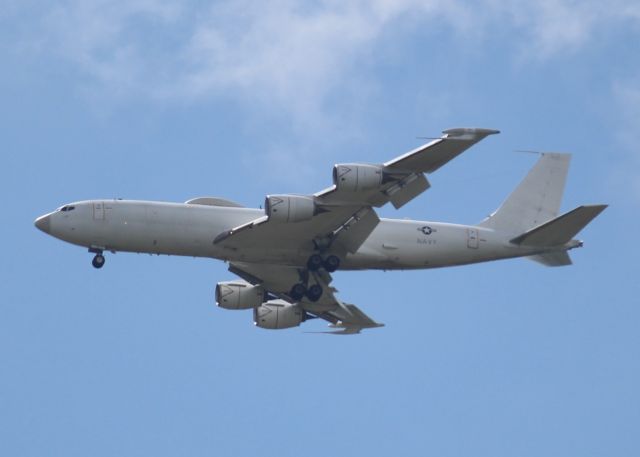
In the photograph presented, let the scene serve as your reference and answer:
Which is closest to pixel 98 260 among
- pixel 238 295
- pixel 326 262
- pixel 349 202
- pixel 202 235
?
pixel 202 235

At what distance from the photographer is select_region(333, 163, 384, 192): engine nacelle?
65.4 meters

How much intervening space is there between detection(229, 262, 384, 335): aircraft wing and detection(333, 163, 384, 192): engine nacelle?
28.4ft

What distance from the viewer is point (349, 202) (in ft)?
221

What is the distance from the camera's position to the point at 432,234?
72875 millimetres

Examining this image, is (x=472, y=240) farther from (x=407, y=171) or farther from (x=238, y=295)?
(x=238, y=295)

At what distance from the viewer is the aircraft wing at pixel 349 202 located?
64812mm

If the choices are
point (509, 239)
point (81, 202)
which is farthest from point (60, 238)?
point (509, 239)

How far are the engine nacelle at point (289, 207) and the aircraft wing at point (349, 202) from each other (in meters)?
0.04

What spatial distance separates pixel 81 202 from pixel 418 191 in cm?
1602

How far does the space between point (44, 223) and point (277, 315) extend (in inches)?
550

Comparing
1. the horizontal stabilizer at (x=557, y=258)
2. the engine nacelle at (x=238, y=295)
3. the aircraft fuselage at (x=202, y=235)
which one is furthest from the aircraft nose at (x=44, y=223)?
the horizontal stabilizer at (x=557, y=258)

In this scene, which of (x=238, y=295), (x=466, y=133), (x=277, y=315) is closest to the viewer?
(x=466, y=133)

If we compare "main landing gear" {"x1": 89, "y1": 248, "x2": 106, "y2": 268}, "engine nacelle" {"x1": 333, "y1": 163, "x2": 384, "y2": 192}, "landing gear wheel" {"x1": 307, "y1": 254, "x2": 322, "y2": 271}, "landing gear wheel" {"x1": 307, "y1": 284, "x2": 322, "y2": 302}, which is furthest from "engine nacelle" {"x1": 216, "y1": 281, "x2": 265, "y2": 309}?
"engine nacelle" {"x1": 333, "y1": 163, "x2": 384, "y2": 192}

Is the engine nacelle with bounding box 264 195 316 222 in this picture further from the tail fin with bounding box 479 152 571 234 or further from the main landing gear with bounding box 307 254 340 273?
the tail fin with bounding box 479 152 571 234
